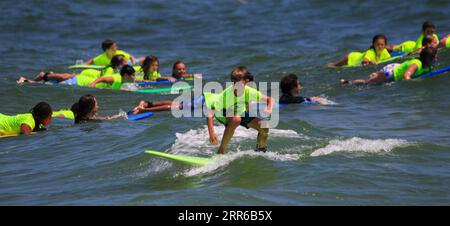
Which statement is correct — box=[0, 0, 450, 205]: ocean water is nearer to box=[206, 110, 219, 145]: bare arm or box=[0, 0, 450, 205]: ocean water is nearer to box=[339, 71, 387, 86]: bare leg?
box=[339, 71, 387, 86]: bare leg

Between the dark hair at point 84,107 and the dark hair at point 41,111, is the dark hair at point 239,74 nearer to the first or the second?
the dark hair at point 41,111

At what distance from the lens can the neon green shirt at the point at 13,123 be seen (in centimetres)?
1250

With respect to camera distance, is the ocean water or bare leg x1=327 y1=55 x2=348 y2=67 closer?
the ocean water

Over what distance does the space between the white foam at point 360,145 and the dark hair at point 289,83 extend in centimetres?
354

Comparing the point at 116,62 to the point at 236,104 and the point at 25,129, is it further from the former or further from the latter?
the point at 236,104

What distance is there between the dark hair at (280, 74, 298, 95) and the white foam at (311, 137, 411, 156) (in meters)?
3.54

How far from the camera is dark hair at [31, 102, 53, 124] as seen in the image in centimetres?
1217

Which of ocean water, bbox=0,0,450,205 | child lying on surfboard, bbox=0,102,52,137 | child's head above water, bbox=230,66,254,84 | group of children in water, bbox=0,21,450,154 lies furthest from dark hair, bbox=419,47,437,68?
child lying on surfboard, bbox=0,102,52,137

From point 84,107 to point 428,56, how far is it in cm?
711

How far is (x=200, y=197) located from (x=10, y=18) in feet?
69.5

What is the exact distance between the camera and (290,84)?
48.7 feet

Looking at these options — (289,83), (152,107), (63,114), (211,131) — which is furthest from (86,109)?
(211,131)
